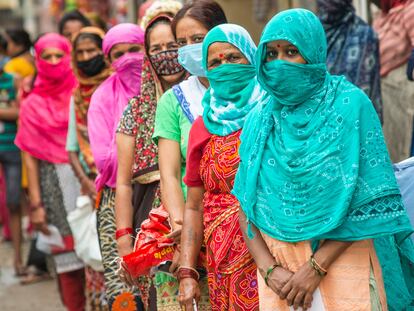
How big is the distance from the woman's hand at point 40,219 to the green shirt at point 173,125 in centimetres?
332

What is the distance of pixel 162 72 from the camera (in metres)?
5.27

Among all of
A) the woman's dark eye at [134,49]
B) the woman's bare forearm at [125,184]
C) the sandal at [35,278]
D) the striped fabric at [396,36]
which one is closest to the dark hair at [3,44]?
the sandal at [35,278]

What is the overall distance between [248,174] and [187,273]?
0.74 meters

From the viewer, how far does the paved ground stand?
8648 millimetres

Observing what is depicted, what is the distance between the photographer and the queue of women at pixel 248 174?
3.66 meters

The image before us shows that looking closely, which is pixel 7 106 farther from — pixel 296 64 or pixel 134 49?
pixel 296 64

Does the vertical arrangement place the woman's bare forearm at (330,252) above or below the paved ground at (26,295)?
above

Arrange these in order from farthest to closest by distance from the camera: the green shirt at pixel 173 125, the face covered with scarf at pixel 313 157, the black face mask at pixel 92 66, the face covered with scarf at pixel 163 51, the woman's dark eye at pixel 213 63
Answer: the black face mask at pixel 92 66 < the face covered with scarf at pixel 163 51 < the green shirt at pixel 173 125 < the woman's dark eye at pixel 213 63 < the face covered with scarf at pixel 313 157

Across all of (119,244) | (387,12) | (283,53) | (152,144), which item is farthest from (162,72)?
(387,12)

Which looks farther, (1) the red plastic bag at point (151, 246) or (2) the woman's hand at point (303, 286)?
(1) the red plastic bag at point (151, 246)

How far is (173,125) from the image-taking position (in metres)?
4.79

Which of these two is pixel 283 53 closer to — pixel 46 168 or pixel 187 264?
pixel 187 264

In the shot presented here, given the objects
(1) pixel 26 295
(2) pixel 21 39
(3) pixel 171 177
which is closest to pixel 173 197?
(3) pixel 171 177

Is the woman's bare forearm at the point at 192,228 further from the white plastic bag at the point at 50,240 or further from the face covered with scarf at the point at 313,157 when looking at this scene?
the white plastic bag at the point at 50,240
